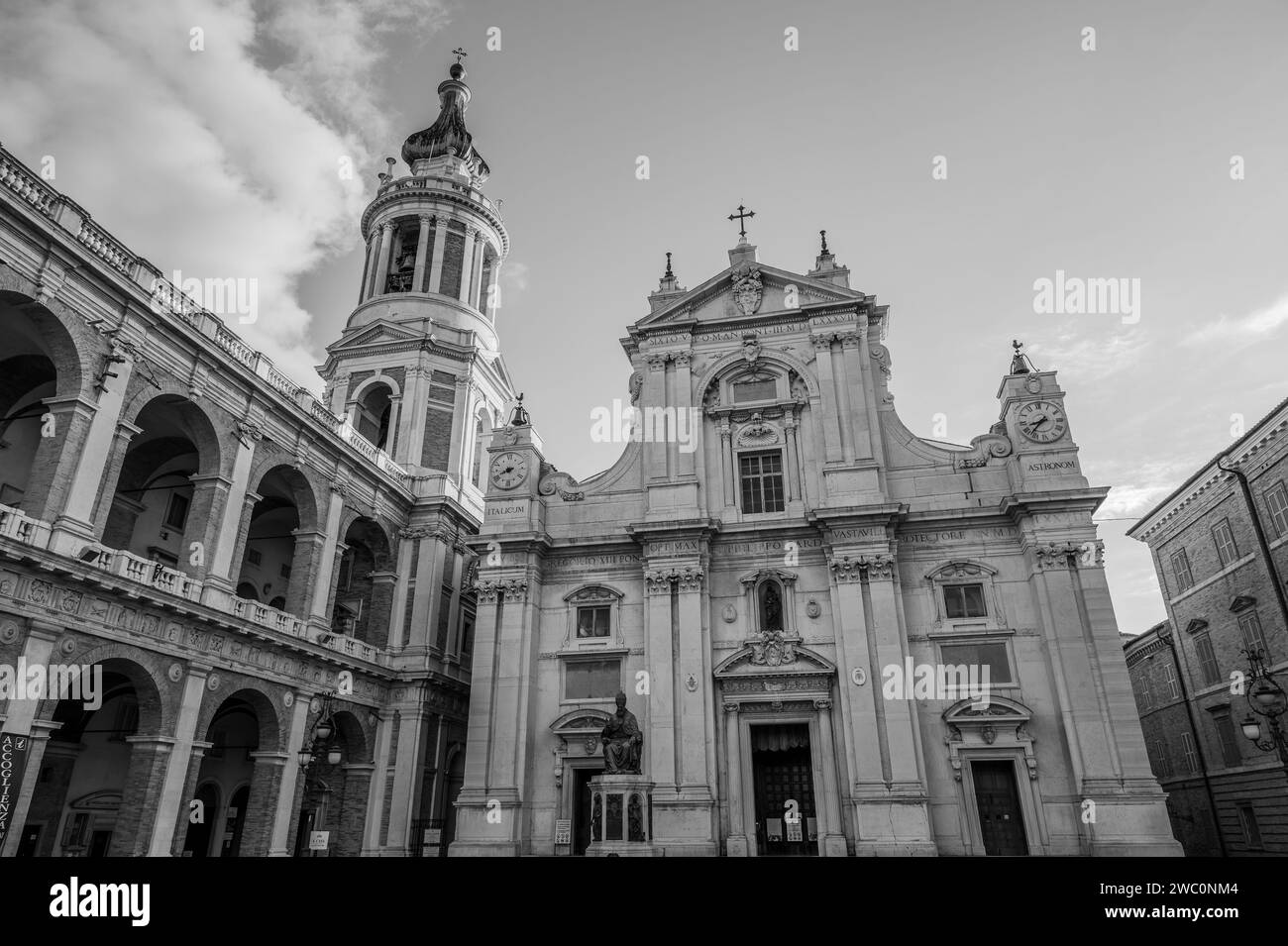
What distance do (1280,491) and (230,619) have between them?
34558 mm

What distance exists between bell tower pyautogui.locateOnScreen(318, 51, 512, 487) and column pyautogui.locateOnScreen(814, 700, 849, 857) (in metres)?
18.9

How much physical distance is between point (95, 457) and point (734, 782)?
19.8 meters

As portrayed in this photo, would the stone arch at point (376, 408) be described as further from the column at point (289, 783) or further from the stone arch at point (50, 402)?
the stone arch at point (50, 402)

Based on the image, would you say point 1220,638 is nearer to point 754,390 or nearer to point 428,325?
point 754,390

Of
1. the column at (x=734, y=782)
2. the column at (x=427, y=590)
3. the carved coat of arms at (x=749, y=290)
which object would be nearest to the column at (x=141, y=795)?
the column at (x=427, y=590)

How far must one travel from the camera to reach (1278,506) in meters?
28.0

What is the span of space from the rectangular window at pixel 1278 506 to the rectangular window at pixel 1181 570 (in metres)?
6.95

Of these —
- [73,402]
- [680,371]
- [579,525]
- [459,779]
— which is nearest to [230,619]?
[73,402]

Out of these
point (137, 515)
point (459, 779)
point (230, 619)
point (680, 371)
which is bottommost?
point (459, 779)

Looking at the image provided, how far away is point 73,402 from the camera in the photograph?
18.3 meters

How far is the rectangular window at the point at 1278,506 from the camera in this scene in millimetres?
27484

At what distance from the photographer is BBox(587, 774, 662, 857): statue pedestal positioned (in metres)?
21.4

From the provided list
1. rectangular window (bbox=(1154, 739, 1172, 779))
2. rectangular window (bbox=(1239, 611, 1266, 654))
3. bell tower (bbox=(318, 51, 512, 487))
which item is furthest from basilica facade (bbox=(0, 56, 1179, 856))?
rectangular window (bbox=(1154, 739, 1172, 779))
